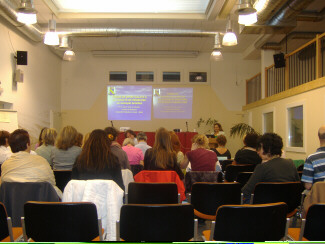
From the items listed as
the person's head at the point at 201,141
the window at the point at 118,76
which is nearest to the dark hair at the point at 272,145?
the person's head at the point at 201,141

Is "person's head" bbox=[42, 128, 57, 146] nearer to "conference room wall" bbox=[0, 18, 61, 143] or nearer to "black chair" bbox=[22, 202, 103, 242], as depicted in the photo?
"black chair" bbox=[22, 202, 103, 242]

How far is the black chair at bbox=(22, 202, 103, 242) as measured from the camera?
5.84ft

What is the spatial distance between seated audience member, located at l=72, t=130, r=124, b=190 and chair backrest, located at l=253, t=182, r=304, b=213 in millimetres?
1175

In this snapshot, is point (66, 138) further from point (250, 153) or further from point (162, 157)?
point (250, 153)

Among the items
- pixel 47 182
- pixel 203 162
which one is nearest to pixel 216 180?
pixel 203 162

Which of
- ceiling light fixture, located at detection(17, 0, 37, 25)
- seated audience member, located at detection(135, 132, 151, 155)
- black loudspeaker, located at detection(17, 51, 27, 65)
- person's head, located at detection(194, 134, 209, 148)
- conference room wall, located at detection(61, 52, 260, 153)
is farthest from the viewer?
conference room wall, located at detection(61, 52, 260, 153)

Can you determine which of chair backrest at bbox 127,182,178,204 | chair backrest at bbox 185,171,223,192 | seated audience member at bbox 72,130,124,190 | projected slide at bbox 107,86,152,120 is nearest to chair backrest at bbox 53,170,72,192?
seated audience member at bbox 72,130,124,190

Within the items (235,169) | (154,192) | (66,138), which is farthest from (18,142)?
(235,169)

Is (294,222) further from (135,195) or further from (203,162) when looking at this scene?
(135,195)

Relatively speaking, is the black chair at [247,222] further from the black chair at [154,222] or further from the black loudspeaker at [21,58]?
the black loudspeaker at [21,58]

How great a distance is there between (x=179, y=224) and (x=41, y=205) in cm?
82

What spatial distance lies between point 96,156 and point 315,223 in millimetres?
1641

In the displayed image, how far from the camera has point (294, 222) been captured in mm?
3572

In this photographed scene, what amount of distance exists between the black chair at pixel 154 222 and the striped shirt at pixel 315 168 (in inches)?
56.6
